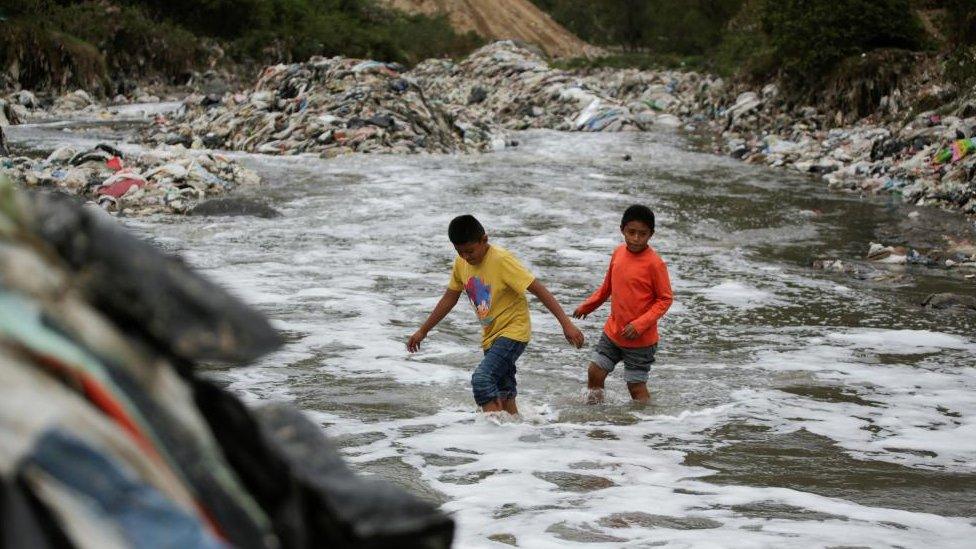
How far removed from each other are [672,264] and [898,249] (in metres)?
2.42

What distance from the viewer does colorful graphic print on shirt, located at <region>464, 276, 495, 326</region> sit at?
5.66 m

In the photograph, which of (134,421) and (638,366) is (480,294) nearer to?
(638,366)

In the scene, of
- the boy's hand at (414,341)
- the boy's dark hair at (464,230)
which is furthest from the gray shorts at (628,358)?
the boy's dark hair at (464,230)

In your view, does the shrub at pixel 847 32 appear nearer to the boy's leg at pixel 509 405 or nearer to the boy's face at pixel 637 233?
the boy's face at pixel 637 233

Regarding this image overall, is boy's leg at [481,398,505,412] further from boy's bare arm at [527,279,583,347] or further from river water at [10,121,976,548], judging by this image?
boy's bare arm at [527,279,583,347]

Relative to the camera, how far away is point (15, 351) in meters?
1.29

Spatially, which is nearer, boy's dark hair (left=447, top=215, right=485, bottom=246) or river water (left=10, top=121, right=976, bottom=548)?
river water (left=10, top=121, right=976, bottom=548)

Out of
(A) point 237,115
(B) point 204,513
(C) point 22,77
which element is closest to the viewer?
(B) point 204,513

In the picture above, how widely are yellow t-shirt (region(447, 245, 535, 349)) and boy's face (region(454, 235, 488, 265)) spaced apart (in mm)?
34

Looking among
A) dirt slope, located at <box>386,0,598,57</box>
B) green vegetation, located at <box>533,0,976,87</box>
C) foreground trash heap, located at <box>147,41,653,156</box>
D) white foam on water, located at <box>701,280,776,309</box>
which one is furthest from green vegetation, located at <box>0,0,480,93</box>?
white foam on water, located at <box>701,280,776,309</box>

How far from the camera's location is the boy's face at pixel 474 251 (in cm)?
551

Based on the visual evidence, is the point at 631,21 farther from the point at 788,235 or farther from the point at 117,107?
the point at 788,235

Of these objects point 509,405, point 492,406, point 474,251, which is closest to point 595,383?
point 509,405

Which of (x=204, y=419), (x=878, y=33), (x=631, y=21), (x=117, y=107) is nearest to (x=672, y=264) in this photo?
(x=204, y=419)
